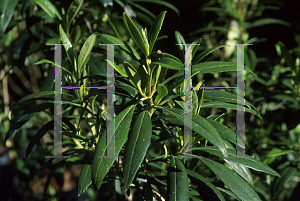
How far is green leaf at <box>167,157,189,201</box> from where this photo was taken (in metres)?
0.53

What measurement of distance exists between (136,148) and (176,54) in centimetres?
114

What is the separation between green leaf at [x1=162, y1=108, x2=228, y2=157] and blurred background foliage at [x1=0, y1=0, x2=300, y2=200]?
0.21 metres

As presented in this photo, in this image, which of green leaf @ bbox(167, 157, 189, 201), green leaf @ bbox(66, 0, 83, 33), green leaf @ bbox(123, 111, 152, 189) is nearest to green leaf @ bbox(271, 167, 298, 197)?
green leaf @ bbox(167, 157, 189, 201)

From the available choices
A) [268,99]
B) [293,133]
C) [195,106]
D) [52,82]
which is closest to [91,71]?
[52,82]

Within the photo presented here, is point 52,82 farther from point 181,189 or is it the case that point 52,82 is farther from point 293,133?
point 293,133

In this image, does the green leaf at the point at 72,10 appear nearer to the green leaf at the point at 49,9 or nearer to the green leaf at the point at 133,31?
the green leaf at the point at 49,9

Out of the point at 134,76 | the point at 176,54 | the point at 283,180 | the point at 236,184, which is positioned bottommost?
the point at 283,180

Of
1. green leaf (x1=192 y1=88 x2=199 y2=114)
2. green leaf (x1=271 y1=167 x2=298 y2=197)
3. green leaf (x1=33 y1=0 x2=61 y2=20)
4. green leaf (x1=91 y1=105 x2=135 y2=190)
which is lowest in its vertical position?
green leaf (x1=271 y1=167 x2=298 y2=197)

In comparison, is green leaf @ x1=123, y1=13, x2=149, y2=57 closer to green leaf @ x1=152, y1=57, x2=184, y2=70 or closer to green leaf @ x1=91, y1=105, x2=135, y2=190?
green leaf @ x1=152, y1=57, x2=184, y2=70

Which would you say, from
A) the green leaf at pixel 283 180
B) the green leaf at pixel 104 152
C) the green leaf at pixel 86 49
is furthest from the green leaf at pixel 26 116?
the green leaf at pixel 283 180

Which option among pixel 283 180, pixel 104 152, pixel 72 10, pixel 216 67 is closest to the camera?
pixel 104 152

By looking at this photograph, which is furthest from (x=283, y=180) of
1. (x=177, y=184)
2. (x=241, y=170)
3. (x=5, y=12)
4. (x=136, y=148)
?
(x=5, y=12)

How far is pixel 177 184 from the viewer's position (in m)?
0.55

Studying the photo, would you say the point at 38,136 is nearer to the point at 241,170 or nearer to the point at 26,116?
the point at 26,116
